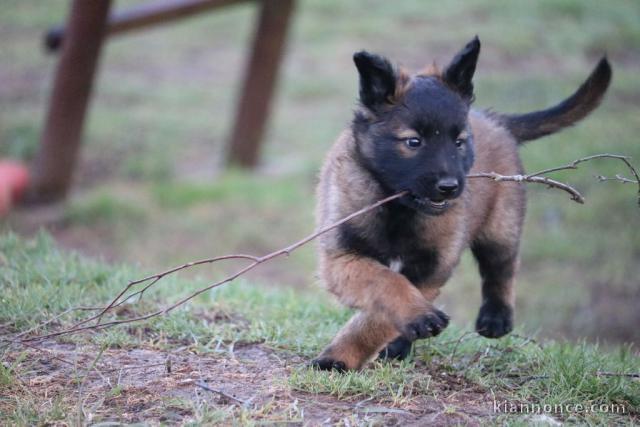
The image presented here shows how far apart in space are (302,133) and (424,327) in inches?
374

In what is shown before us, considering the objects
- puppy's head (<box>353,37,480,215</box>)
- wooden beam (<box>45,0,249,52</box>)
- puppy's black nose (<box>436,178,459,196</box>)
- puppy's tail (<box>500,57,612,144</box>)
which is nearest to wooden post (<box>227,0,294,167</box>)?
wooden beam (<box>45,0,249,52</box>)

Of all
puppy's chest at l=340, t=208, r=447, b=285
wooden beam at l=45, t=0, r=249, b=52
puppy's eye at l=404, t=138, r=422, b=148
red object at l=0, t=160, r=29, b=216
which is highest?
puppy's eye at l=404, t=138, r=422, b=148

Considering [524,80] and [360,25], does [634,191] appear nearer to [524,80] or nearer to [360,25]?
[524,80]

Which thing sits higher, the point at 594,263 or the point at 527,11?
the point at 527,11

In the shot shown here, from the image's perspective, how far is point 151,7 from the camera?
10.3 meters

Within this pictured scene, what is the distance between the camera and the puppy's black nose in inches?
155

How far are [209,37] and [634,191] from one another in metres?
10.7

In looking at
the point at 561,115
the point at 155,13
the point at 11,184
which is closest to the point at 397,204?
the point at 561,115

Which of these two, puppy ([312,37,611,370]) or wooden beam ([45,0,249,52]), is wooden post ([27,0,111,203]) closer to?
wooden beam ([45,0,249,52])

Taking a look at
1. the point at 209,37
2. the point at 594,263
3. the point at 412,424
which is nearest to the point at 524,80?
the point at 594,263

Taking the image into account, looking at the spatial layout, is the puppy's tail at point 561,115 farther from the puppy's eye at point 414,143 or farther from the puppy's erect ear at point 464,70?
the puppy's eye at point 414,143

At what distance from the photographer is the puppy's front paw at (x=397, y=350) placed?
4.33 meters

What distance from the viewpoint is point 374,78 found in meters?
4.31

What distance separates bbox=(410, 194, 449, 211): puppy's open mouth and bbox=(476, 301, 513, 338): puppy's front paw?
1.07 metres
